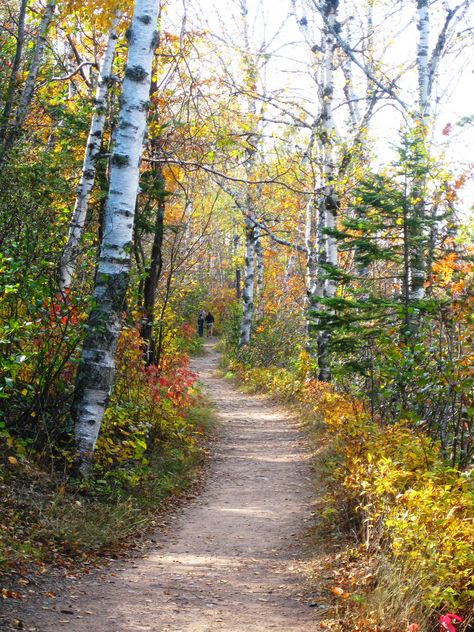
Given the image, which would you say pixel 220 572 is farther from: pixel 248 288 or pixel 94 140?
pixel 248 288

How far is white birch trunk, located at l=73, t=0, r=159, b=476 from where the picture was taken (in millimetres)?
6633

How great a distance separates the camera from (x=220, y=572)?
559 cm

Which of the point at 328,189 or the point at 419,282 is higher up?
the point at 328,189

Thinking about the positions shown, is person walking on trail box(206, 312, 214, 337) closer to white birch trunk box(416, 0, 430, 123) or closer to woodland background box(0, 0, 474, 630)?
woodland background box(0, 0, 474, 630)

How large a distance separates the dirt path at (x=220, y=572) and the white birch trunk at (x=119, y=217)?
1.67 meters

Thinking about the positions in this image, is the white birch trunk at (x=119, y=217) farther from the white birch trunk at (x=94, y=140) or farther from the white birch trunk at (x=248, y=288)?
the white birch trunk at (x=248, y=288)

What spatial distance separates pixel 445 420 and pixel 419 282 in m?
4.19

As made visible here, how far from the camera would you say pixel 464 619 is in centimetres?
399

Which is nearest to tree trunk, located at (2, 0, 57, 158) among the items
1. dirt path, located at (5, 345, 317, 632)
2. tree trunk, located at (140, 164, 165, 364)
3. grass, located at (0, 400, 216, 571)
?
tree trunk, located at (140, 164, 165, 364)

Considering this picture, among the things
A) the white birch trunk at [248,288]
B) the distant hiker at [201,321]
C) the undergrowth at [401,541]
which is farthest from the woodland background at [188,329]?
the distant hiker at [201,321]

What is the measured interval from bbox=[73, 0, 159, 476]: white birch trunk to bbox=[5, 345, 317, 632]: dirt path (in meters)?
1.67

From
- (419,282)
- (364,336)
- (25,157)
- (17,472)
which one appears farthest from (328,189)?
(17,472)

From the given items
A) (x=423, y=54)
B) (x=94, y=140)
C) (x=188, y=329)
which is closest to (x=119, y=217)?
(x=94, y=140)

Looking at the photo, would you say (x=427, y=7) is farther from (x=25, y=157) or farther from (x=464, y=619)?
(x=464, y=619)
